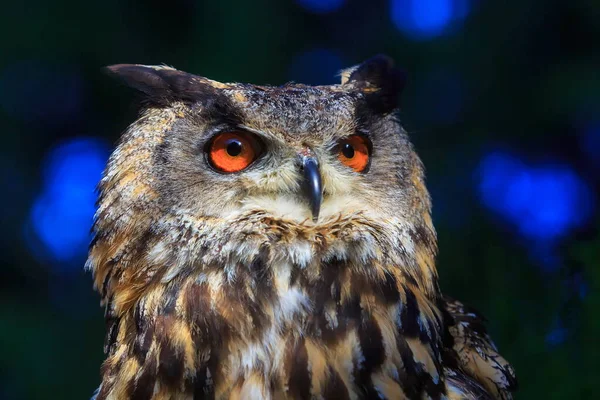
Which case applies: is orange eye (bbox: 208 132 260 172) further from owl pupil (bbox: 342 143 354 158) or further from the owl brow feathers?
owl pupil (bbox: 342 143 354 158)

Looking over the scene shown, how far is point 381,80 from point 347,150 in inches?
8.8

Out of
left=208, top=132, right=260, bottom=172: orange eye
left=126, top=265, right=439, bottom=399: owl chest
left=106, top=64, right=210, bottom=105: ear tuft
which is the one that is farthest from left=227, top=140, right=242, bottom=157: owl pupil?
left=126, top=265, right=439, bottom=399: owl chest

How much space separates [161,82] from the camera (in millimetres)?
1099

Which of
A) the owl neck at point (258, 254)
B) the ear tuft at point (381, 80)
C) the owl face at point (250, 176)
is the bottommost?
the owl neck at point (258, 254)

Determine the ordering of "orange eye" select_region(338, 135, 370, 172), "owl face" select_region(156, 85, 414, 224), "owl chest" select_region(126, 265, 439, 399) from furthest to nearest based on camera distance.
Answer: "orange eye" select_region(338, 135, 370, 172) < "owl face" select_region(156, 85, 414, 224) < "owl chest" select_region(126, 265, 439, 399)

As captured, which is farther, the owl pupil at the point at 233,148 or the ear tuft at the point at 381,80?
the ear tuft at the point at 381,80

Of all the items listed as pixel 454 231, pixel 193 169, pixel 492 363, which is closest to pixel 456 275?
pixel 454 231

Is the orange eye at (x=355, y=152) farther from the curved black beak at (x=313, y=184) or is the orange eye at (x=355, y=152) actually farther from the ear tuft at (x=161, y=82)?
the ear tuft at (x=161, y=82)

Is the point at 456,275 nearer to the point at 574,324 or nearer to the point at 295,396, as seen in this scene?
the point at 574,324

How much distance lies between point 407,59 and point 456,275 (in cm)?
91

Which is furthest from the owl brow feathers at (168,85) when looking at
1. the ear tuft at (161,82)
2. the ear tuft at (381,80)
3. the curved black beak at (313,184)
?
the ear tuft at (381,80)

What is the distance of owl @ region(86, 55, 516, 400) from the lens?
92 cm

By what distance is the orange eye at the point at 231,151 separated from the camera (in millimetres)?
1029

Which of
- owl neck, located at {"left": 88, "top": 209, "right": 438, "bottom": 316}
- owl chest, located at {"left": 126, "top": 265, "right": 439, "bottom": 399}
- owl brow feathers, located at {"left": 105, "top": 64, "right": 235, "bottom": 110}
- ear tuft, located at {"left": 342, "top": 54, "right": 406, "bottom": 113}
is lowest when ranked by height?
owl chest, located at {"left": 126, "top": 265, "right": 439, "bottom": 399}
